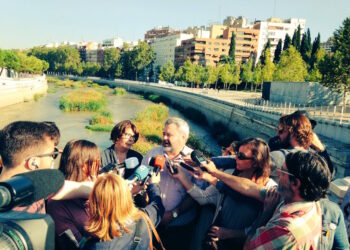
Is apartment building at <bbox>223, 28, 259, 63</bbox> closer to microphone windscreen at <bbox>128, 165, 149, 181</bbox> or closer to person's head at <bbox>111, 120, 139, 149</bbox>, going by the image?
person's head at <bbox>111, 120, 139, 149</bbox>

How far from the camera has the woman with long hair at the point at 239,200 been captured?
207cm

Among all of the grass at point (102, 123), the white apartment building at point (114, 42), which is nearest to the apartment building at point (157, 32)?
the white apartment building at point (114, 42)

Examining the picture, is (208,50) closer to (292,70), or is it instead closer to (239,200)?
(292,70)

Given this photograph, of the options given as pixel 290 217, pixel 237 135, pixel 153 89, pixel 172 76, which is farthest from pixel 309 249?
pixel 172 76

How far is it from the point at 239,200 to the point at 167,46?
89.6 metres

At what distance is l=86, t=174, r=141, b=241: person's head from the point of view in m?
1.53

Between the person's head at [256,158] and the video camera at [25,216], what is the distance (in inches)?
56.8

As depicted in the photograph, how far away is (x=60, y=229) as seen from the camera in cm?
180

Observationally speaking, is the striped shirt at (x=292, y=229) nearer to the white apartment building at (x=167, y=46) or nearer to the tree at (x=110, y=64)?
the white apartment building at (x=167, y=46)

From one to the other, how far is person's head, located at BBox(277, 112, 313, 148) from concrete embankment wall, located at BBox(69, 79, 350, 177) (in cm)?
632

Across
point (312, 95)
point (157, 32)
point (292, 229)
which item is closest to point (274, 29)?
point (157, 32)

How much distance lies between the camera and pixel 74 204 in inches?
74.2

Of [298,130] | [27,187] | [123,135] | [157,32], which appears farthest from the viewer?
[157,32]

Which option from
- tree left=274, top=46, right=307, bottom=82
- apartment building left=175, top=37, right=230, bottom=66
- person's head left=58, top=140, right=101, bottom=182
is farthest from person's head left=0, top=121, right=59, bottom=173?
apartment building left=175, top=37, right=230, bottom=66
